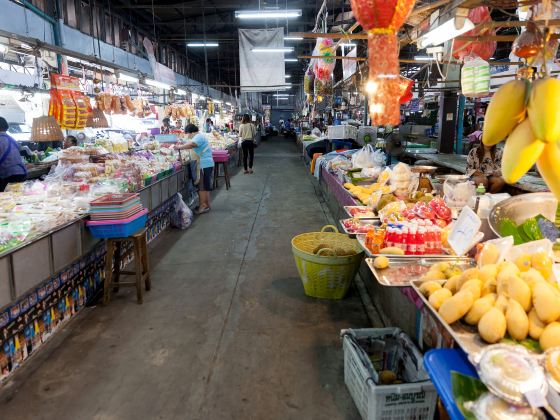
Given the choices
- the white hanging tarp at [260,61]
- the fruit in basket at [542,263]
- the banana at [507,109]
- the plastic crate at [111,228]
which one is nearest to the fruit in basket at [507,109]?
the banana at [507,109]

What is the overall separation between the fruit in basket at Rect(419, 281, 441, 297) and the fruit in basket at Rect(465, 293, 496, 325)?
25 cm

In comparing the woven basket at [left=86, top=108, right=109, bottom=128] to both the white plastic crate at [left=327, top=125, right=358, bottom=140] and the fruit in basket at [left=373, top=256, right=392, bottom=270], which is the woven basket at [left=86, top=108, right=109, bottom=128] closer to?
the fruit in basket at [left=373, top=256, right=392, bottom=270]

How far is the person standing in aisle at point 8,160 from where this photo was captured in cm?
555

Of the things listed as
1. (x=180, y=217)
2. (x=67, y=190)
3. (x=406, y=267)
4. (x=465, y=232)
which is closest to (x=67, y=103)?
(x=67, y=190)

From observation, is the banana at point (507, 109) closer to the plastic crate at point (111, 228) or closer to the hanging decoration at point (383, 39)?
the hanging decoration at point (383, 39)

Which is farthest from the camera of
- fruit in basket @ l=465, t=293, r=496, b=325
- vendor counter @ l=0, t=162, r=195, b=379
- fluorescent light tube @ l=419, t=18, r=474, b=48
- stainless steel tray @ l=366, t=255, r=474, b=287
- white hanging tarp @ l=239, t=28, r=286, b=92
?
white hanging tarp @ l=239, t=28, r=286, b=92

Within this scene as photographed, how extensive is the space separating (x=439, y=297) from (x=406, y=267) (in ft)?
2.50

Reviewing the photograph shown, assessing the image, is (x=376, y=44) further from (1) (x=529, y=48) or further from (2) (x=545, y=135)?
(2) (x=545, y=135)

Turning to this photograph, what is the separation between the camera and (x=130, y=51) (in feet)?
44.2

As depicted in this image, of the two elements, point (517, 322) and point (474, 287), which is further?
point (474, 287)

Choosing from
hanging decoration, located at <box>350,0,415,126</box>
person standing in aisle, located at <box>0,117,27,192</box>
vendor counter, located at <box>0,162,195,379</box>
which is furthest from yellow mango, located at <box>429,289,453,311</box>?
person standing in aisle, located at <box>0,117,27,192</box>

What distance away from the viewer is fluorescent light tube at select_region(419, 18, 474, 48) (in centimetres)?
273

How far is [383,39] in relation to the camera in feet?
7.18

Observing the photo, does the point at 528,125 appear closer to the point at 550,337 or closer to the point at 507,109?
the point at 507,109
